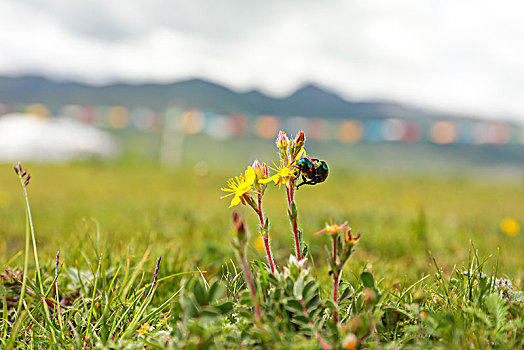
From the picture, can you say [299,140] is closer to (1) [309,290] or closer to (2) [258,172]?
(2) [258,172]

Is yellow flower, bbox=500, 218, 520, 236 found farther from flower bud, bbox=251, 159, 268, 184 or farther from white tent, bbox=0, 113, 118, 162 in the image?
white tent, bbox=0, 113, 118, 162

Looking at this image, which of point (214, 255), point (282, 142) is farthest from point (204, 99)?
point (282, 142)

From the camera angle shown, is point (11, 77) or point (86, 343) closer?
point (86, 343)

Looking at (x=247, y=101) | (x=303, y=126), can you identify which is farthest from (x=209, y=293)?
(x=247, y=101)

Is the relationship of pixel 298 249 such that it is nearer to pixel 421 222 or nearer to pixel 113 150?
pixel 421 222

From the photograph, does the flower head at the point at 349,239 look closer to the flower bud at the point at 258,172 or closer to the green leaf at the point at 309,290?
the green leaf at the point at 309,290

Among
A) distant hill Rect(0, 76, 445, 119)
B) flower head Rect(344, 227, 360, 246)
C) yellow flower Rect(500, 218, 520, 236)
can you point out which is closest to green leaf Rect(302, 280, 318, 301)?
flower head Rect(344, 227, 360, 246)
